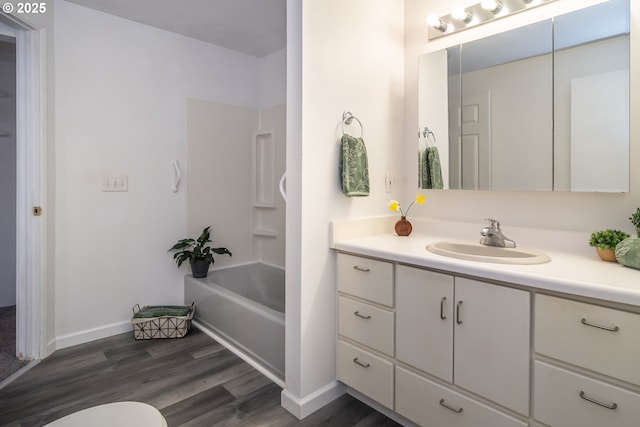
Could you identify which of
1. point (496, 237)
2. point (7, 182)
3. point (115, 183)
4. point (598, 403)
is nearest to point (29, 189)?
point (115, 183)

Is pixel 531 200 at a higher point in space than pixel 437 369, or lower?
higher

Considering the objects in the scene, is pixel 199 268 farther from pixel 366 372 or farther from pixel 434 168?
pixel 434 168

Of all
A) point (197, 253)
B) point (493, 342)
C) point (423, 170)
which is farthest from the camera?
point (197, 253)

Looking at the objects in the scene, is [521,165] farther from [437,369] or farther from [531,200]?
[437,369]

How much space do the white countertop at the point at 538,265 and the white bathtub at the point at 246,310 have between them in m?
0.76

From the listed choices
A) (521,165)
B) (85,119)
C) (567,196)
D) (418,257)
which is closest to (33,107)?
(85,119)

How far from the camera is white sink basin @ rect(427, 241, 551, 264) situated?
1.33 m

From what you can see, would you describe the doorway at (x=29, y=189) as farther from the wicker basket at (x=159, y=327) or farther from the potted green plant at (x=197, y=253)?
the potted green plant at (x=197, y=253)

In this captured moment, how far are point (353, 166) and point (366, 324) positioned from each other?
79cm

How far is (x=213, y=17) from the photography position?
260 centimetres

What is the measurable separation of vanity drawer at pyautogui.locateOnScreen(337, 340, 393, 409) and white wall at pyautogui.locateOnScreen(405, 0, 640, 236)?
894 millimetres

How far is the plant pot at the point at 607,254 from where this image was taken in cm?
134

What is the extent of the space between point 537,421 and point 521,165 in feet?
3.55

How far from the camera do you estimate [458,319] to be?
1355 mm
